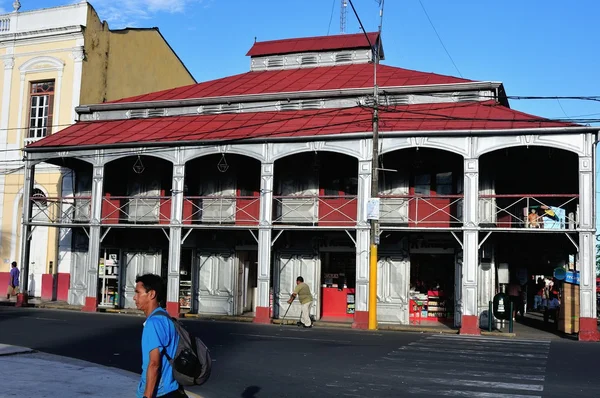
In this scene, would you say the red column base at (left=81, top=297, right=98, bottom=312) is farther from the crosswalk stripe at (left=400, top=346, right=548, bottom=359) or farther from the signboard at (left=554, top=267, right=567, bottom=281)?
the signboard at (left=554, top=267, right=567, bottom=281)

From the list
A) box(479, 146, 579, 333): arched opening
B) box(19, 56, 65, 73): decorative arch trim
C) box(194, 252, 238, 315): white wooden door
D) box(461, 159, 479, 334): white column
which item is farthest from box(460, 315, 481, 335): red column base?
box(19, 56, 65, 73): decorative arch trim

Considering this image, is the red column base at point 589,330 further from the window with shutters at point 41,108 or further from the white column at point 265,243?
the window with shutters at point 41,108

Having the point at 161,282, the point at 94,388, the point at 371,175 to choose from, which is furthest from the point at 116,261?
the point at 161,282

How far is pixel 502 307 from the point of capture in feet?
63.5

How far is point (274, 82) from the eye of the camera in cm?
2698

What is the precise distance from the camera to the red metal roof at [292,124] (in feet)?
66.0

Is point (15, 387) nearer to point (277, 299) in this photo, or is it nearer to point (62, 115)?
point (277, 299)

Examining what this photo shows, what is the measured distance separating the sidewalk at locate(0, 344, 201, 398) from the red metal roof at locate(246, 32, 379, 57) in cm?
1953

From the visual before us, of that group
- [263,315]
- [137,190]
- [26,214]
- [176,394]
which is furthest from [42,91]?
[176,394]

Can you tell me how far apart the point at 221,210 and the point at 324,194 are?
3.64 metres

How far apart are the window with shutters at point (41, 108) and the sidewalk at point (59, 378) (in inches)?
738

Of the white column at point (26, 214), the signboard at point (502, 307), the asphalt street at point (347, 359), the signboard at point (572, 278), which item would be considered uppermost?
the white column at point (26, 214)

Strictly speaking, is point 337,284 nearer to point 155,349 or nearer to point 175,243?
point 175,243

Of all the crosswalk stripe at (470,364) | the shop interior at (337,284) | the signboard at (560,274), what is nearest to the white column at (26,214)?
the shop interior at (337,284)
